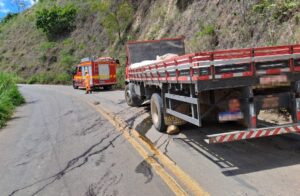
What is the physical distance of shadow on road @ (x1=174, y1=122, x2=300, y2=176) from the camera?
5965mm

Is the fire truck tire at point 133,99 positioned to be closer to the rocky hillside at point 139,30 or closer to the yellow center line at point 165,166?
the yellow center line at point 165,166

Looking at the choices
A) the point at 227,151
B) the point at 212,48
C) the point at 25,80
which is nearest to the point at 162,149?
the point at 227,151

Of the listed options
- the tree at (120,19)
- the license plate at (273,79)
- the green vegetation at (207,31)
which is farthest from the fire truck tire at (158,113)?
the tree at (120,19)

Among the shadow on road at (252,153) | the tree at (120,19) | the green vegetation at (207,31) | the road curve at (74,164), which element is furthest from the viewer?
the tree at (120,19)

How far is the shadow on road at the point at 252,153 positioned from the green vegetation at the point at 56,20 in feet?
177

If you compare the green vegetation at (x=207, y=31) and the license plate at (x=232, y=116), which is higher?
the green vegetation at (x=207, y=31)

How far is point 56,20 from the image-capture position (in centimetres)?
6016

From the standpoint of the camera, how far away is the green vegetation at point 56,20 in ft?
193

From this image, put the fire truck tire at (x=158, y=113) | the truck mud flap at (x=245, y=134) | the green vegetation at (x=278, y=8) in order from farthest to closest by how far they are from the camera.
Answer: the green vegetation at (x=278, y=8), the fire truck tire at (x=158, y=113), the truck mud flap at (x=245, y=134)

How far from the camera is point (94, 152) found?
7969mm

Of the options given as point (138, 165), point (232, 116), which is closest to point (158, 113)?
point (138, 165)

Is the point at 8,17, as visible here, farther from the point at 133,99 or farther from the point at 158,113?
the point at 158,113

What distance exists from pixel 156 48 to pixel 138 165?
8291 mm

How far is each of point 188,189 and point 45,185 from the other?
7.60 feet
